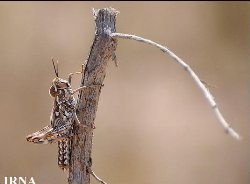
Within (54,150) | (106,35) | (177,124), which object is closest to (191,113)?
(177,124)

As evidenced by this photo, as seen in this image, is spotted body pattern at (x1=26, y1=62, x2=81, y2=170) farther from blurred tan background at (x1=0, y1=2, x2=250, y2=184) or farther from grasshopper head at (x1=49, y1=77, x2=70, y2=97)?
blurred tan background at (x1=0, y1=2, x2=250, y2=184)

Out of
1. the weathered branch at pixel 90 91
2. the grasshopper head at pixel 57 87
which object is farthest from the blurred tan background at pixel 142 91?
the weathered branch at pixel 90 91

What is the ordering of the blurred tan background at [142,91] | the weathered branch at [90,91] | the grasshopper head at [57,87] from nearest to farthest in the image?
the weathered branch at [90,91]
the grasshopper head at [57,87]
the blurred tan background at [142,91]

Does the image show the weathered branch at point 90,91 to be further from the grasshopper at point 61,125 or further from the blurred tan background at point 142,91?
the blurred tan background at point 142,91

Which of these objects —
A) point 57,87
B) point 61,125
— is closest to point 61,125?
point 61,125

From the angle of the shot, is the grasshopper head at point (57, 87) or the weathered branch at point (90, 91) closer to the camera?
the weathered branch at point (90, 91)

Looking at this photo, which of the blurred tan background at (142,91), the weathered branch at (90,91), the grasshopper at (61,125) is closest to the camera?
the weathered branch at (90,91)

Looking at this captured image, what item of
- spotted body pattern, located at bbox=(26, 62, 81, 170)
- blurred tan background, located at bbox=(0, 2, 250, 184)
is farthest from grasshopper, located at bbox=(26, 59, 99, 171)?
blurred tan background, located at bbox=(0, 2, 250, 184)
